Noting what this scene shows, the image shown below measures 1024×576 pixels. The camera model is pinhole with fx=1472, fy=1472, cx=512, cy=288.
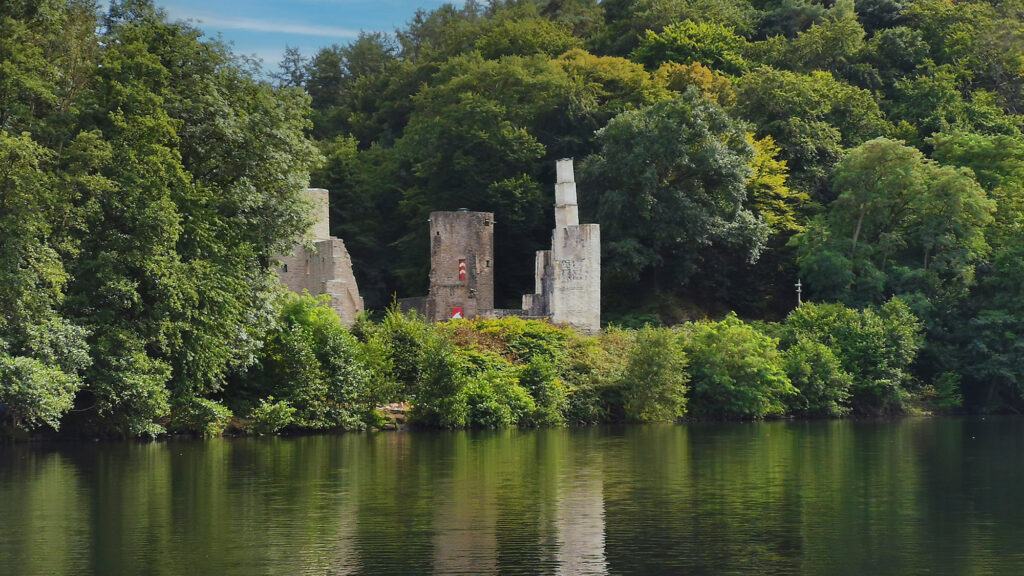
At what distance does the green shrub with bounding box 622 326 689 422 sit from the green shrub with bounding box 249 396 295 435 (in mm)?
11315

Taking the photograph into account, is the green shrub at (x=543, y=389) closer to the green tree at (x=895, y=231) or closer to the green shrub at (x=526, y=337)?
the green shrub at (x=526, y=337)

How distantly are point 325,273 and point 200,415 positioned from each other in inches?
587

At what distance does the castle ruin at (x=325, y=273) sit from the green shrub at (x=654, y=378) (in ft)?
34.3

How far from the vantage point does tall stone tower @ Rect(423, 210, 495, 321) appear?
2077 inches

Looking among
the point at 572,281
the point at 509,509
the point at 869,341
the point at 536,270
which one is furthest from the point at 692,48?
the point at 509,509

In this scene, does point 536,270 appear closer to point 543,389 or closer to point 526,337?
point 526,337

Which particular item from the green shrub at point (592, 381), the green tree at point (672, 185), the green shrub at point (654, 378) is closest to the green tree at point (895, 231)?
the green tree at point (672, 185)

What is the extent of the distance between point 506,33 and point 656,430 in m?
33.8

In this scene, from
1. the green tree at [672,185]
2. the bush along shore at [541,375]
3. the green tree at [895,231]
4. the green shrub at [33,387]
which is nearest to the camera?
the green shrub at [33,387]

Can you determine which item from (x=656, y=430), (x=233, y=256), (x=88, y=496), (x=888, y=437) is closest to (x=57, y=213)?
(x=233, y=256)

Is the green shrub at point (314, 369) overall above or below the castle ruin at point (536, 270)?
below

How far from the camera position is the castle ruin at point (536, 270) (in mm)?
50562

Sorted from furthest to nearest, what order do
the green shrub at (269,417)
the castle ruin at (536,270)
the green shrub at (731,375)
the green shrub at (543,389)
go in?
the castle ruin at (536,270) < the green shrub at (731,375) < the green shrub at (543,389) < the green shrub at (269,417)

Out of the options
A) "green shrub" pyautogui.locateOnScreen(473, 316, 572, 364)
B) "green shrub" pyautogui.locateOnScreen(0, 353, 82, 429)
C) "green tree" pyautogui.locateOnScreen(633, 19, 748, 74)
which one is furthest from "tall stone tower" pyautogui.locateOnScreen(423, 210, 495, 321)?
"green shrub" pyautogui.locateOnScreen(0, 353, 82, 429)
